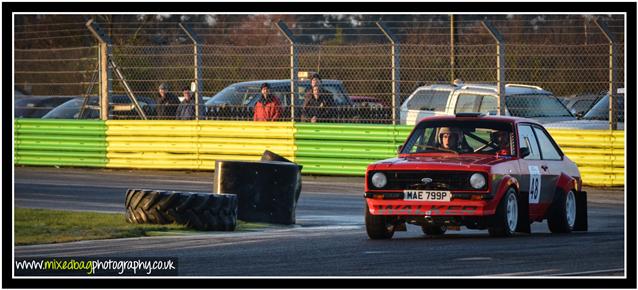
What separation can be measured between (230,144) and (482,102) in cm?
438

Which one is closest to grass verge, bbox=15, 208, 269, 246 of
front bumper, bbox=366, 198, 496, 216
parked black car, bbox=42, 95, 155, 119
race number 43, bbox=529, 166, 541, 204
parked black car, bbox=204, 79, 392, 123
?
front bumper, bbox=366, 198, 496, 216

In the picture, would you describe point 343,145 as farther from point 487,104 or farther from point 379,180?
point 379,180

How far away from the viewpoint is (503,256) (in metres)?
10.8

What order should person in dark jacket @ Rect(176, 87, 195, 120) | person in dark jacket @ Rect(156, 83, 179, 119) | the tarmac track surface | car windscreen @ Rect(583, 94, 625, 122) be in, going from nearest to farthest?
the tarmac track surface → car windscreen @ Rect(583, 94, 625, 122) → person in dark jacket @ Rect(176, 87, 195, 120) → person in dark jacket @ Rect(156, 83, 179, 119)

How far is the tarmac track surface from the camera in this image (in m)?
9.93

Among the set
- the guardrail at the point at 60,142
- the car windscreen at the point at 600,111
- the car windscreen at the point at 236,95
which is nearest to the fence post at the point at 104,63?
the guardrail at the point at 60,142

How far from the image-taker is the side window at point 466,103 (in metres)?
22.9

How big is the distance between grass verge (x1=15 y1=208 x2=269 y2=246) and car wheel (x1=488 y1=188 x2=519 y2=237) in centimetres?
297

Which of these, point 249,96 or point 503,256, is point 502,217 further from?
point 249,96

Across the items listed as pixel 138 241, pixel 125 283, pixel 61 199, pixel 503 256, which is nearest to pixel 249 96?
pixel 61 199

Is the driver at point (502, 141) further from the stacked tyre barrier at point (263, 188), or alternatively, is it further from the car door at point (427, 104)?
the car door at point (427, 104)

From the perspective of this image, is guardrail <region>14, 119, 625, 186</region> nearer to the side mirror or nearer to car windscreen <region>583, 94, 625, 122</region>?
car windscreen <region>583, 94, 625, 122</region>

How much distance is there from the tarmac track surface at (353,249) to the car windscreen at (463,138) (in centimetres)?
86

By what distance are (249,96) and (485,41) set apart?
54.1ft
